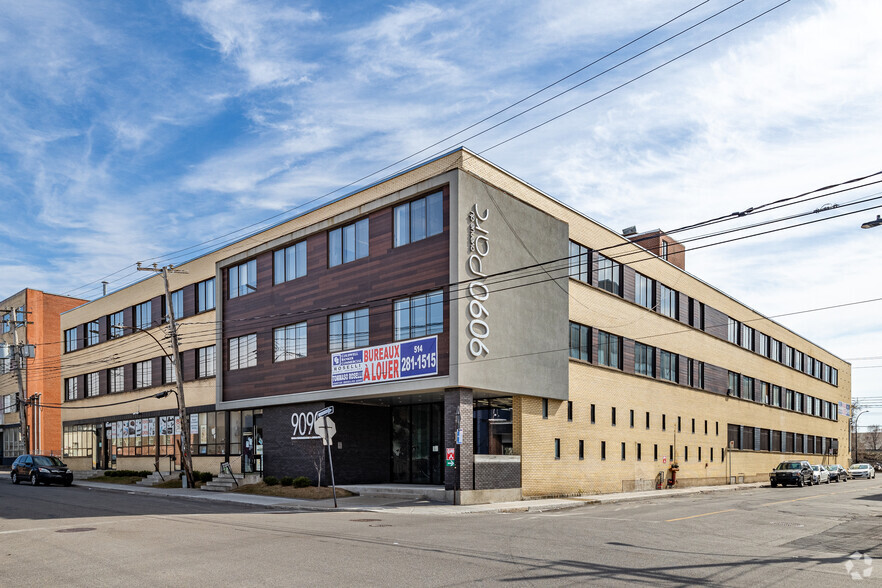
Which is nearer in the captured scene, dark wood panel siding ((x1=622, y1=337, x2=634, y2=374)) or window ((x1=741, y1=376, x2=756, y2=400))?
dark wood panel siding ((x1=622, y1=337, x2=634, y2=374))

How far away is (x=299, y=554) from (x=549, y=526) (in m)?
7.72

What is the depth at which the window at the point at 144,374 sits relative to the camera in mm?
47000

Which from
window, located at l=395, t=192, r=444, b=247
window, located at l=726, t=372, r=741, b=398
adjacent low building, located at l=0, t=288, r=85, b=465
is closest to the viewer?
window, located at l=395, t=192, r=444, b=247

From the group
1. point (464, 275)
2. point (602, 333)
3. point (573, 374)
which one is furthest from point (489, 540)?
point (602, 333)

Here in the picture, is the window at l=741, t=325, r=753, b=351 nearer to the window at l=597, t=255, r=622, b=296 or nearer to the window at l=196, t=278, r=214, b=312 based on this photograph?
the window at l=597, t=255, r=622, b=296

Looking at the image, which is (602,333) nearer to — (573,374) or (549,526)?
(573,374)

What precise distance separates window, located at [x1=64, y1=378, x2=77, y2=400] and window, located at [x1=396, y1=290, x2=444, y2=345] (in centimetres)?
3822

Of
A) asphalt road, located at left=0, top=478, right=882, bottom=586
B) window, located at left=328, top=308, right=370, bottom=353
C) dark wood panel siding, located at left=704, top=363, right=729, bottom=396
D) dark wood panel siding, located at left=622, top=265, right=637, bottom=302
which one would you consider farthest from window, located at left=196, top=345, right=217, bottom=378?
dark wood panel siding, located at left=704, top=363, right=729, bottom=396

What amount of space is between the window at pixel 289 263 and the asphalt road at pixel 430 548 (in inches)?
515

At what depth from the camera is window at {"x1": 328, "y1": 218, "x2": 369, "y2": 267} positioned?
30.7m

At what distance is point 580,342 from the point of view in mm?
34031

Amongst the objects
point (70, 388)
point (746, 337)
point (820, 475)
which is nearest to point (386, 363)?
point (746, 337)

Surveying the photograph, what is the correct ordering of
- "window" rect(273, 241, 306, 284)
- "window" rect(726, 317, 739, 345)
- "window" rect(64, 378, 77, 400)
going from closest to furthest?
"window" rect(273, 241, 306, 284)
"window" rect(726, 317, 739, 345)
"window" rect(64, 378, 77, 400)

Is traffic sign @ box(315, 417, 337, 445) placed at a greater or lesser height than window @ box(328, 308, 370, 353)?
lesser
